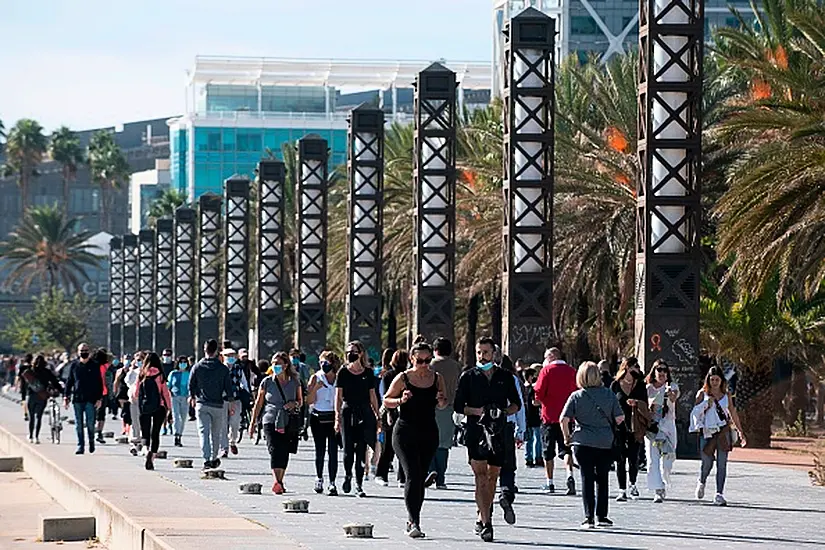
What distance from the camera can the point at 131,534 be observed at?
17359 mm

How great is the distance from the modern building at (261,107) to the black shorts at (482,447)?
4737 inches

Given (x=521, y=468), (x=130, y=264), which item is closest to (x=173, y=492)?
(x=521, y=468)

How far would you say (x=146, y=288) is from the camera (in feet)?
330

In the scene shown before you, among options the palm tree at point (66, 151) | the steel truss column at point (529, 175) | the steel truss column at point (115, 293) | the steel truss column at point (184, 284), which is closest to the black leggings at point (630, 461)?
the steel truss column at point (529, 175)

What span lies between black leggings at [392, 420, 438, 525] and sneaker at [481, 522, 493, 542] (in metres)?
0.62

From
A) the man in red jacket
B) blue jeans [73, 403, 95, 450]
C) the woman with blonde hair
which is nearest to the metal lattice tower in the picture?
blue jeans [73, 403, 95, 450]

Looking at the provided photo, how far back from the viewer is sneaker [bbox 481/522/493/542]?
676 inches

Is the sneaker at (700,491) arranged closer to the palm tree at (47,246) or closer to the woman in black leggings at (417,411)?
the woman in black leggings at (417,411)

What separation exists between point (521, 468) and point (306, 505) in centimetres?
1071

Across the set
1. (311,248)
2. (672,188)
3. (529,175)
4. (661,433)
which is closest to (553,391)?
(661,433)

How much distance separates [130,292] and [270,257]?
41116 millimetres

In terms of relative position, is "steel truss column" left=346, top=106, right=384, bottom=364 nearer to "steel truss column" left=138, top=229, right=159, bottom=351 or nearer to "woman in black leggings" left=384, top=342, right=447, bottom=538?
"woman in black leggings" left=384, top=342, right=447, bottom=538

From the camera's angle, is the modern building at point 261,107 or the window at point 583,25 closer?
the window at point 583,25

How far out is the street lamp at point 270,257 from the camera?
199 feet
